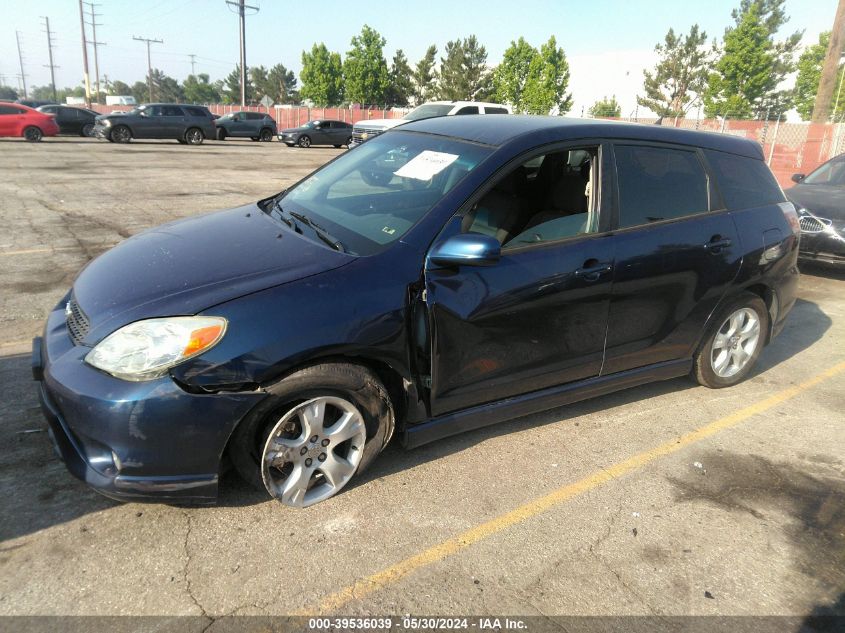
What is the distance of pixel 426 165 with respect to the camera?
11.3 ft

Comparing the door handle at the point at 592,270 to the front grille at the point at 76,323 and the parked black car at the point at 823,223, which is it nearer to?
the front grille at the point at 76,323

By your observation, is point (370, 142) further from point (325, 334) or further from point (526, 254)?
point (325, 334)

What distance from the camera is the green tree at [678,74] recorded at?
218ft

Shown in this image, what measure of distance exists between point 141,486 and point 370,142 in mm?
2675

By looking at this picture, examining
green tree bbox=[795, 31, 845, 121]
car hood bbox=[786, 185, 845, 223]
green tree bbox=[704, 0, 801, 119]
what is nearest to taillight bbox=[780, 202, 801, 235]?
car hood bbox=[786, 185, 845, 223]

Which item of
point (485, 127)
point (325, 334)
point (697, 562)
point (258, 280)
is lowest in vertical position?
point (697, 562)

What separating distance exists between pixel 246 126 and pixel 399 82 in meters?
49.1

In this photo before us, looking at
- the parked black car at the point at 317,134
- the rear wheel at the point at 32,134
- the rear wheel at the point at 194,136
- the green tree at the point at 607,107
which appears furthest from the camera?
the green tree at the point at 607,107

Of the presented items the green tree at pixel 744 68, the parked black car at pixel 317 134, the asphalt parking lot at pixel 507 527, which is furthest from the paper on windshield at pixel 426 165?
the green tree at pixel 744 68

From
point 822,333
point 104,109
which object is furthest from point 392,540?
point 104,109

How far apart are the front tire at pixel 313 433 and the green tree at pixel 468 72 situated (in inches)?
2892

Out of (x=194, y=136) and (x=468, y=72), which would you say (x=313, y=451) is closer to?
(x=194, y=136)

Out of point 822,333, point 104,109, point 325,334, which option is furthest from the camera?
point 104,109

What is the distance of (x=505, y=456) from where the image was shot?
3391mm
